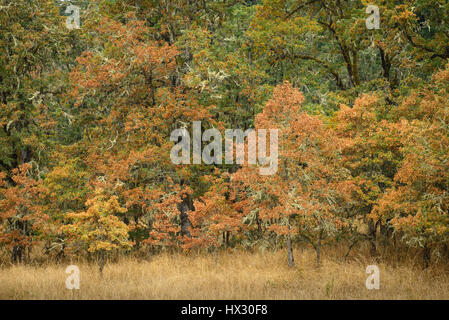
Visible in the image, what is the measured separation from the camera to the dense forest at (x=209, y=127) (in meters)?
13.6

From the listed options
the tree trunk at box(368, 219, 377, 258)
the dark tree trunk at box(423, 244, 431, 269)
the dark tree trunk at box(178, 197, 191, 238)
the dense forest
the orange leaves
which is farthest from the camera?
the dark tree trunk at box(178, 197, 191, 238)

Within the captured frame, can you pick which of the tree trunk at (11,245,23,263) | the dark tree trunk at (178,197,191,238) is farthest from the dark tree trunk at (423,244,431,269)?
the tree trunk at (11,245,23,263)

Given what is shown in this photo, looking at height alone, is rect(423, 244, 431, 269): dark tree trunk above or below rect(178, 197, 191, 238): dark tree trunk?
below

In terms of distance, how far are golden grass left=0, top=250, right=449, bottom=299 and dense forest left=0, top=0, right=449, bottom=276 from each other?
768 millimetres

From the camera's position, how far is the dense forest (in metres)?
13.6

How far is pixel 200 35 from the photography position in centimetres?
1750

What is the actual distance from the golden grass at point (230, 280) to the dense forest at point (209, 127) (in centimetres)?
77

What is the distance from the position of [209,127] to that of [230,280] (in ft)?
24.1

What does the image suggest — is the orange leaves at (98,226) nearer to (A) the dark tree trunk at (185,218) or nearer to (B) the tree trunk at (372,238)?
(A) the dark tree trunk at (185,218)

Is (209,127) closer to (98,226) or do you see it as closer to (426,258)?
(98,226)

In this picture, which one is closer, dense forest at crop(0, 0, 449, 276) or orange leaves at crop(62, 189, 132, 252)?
orange leaves at crop(62, 189, 132, 252)

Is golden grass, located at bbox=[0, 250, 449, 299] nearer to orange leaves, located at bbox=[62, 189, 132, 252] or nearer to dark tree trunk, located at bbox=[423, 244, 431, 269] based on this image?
dark tree trunk, located at bbox=[423, 244, 431, 269]

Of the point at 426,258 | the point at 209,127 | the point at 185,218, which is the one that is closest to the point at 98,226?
the point at 185,218

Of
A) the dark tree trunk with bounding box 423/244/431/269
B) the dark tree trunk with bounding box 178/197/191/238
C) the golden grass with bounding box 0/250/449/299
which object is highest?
the dark tree trunk with bounding box 178/197/191/238
